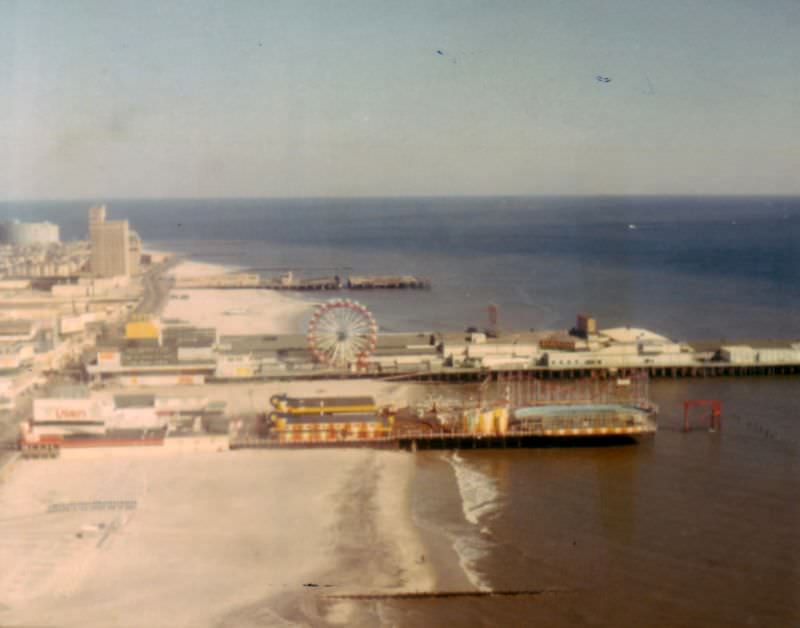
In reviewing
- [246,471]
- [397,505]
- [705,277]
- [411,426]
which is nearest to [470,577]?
[397,505]

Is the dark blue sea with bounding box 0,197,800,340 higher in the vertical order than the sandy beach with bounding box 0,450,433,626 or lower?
higher

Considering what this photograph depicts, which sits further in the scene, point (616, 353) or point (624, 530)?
point (616, 353)

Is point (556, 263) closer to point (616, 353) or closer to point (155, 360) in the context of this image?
point (616, 353)

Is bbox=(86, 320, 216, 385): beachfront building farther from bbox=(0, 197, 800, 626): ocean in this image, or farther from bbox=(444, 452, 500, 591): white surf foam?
bbox=(444, 452, 500, 591): white surf foam

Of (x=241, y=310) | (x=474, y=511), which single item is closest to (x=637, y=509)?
(x=474, y=511)

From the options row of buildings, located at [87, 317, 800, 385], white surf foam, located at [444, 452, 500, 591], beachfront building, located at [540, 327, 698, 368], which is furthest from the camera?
beachfront building, located at [540, 327, 698, 368]

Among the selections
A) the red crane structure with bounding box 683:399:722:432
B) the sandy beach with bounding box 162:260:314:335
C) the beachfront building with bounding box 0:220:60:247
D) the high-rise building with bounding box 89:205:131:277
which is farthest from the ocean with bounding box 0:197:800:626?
the beachfront building with bounding box 0:220:60:247

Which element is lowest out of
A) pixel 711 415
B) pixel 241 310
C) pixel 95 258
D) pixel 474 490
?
pixel 474 490

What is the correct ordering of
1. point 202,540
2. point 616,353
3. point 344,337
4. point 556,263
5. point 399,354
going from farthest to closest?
point 556,263, point 616,353, point 399,354, point 344,337, point 202,540
